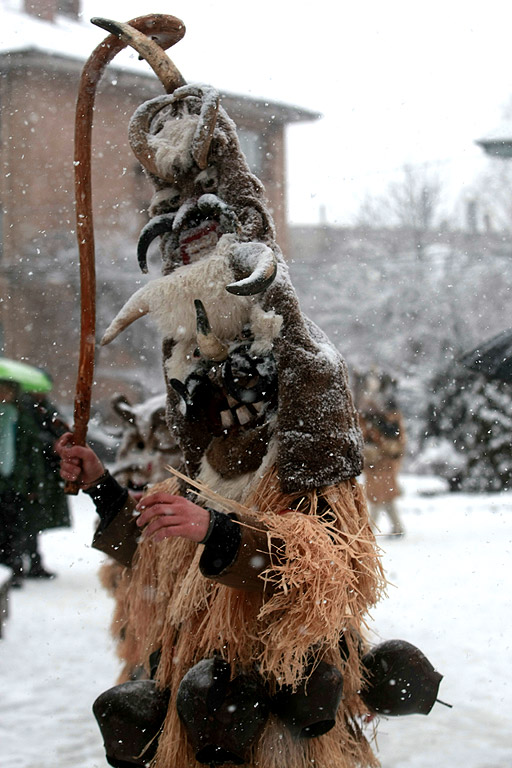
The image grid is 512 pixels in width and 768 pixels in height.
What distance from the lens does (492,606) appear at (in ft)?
15.5

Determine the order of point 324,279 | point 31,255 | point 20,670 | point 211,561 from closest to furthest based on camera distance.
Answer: point 211,561 → point 20,670 → point 31,255 → point 324,279

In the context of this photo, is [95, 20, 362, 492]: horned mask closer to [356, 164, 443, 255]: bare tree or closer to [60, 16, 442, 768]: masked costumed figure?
[60, 16, 442, 768]: masked costumed figure

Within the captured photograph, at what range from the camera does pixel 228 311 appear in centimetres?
191

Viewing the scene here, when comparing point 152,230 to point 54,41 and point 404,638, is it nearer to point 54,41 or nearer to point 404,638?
point 404,638

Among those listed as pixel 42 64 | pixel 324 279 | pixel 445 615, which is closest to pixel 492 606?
pixel 445 615

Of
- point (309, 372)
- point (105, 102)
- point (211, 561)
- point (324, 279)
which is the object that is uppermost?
point (105, 102)

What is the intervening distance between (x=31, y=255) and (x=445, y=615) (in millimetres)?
10617

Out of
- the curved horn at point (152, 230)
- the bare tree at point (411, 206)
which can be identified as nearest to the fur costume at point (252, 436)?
the curved horn at point (152, 230)

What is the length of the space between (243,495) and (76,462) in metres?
0.45

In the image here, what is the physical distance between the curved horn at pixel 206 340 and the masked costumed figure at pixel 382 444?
5.17m

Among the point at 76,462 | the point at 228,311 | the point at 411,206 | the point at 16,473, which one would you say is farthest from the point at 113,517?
the point at 411,206

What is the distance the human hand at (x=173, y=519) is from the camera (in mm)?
1682

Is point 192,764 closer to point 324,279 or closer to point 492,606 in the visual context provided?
point 492,606

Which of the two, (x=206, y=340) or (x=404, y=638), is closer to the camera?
(x=206, y=340)
